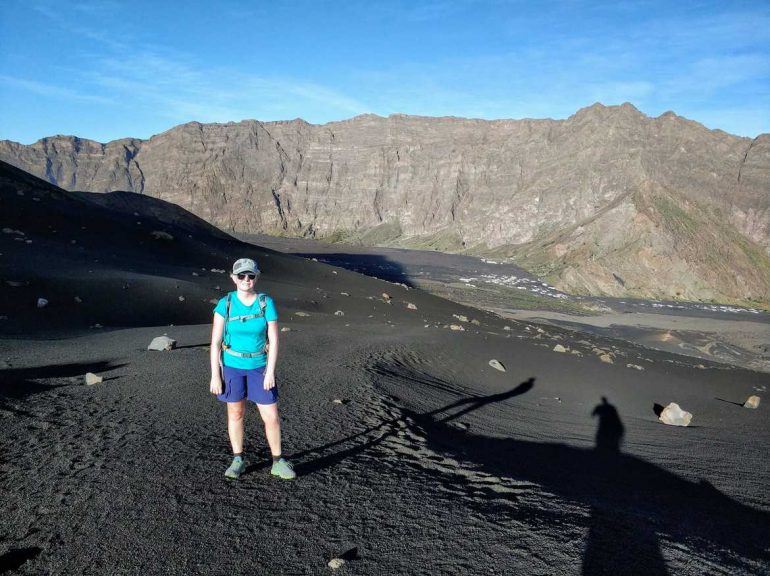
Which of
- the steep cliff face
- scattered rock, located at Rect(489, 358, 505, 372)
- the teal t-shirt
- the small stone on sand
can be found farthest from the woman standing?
the steep cliff face

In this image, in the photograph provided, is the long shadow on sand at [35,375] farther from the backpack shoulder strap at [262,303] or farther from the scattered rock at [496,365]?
the scattered rock at [496,365]

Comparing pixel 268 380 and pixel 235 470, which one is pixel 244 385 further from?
pixel 235 470

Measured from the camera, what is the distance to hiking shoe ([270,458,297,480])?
17.6ft

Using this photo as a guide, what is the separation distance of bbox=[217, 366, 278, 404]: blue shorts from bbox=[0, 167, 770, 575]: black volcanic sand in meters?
0.90

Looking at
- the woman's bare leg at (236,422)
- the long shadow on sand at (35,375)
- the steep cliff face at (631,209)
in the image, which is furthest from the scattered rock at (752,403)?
the steep cliff face at (631,209)

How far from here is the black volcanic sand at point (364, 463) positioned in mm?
4156

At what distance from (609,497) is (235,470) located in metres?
4.49

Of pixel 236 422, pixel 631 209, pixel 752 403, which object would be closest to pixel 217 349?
pixel 236 422

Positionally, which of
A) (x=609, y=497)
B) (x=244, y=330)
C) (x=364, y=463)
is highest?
(x=244, y=330)

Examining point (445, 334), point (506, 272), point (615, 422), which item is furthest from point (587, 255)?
point (615, 422)

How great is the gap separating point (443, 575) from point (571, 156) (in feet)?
567

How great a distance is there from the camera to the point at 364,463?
618 centimetres

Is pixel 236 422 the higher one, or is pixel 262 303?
pixel 262 303

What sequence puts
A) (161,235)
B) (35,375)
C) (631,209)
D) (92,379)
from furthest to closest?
(631,209) → (161,235) → (35,375) → (92,379)
